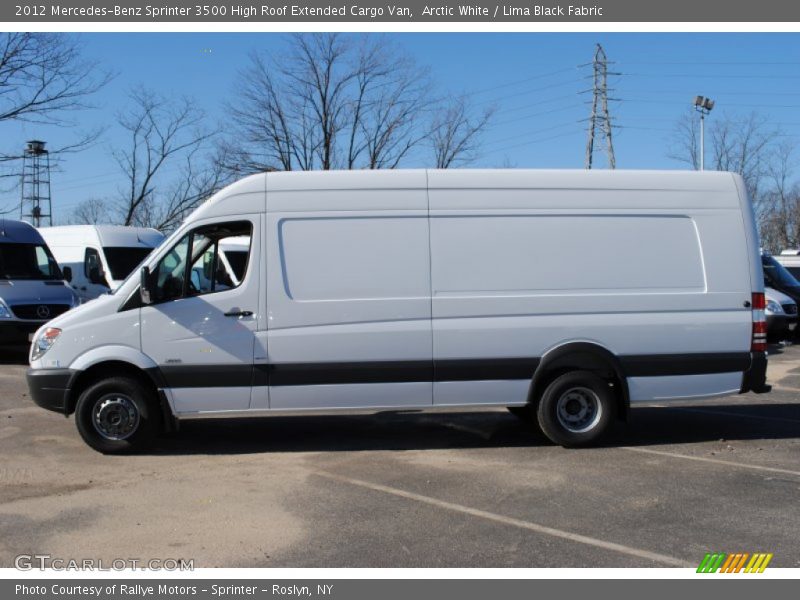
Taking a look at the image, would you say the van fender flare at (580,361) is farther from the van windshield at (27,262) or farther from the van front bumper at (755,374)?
the van windshield at (27,262)

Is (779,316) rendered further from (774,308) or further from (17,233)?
(17,233)

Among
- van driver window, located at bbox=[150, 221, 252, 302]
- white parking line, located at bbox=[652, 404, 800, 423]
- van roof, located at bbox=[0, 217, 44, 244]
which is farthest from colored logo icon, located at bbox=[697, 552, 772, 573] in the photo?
van roof, located at bbox=[0, 217, 44, 244]

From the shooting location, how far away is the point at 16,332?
14602 mm

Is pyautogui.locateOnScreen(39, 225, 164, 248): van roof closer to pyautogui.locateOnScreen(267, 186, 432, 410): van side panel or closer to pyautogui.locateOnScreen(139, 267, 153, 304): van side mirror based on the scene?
pyautogui.locateOnScreen(139, 267, 153, 304): van side mirror

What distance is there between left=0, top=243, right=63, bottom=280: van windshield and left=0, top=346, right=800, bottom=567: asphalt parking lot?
22.0 feet

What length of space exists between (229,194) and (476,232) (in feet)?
8.11

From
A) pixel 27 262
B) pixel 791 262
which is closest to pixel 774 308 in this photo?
pixel 791 262

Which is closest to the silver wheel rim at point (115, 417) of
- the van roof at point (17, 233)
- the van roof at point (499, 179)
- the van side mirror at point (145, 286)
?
the van side mirror at point (145, 286)

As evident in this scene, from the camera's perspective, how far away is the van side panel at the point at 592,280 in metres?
7.89

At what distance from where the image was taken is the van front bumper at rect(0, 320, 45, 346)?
14539mm

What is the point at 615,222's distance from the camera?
320 inches

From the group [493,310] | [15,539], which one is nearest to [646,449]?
[493,310]

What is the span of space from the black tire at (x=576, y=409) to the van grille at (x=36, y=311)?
1058 cm

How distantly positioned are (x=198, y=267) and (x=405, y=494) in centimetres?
309
